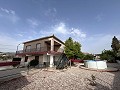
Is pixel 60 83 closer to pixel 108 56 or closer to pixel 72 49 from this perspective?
pixel 72 49

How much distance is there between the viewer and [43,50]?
22328mm

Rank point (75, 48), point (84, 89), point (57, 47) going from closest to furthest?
point (84, 89), point (75, 48), point (57, 47)

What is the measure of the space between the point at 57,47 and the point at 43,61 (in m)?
6.90

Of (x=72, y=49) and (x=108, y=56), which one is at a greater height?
(x=72, y=49)

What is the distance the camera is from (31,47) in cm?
2598

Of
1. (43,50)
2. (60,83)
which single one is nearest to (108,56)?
(43,50)

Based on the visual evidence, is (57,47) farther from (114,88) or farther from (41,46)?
(114,88)

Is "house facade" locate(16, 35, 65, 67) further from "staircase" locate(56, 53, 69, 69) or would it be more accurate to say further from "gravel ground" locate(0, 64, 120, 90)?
"gravel ground" locate(0, 64, 120, 90)

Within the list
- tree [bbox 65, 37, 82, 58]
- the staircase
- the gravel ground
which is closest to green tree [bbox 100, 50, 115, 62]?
tree [bbox 65, 37, 82, 58]

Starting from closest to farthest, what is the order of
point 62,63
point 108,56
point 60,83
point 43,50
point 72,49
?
point 60,83
point 62,63
point 72,49
point 43,50
point 108,56

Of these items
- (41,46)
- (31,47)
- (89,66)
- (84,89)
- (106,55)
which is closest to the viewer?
(84,89)

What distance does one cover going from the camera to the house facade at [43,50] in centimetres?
2165

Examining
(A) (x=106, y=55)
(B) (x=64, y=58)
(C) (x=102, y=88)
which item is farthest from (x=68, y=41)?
(A) (x=106, y=55)

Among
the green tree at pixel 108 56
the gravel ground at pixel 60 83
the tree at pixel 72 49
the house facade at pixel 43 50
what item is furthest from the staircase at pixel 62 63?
the green tree at pixel 108 56
